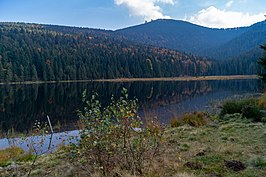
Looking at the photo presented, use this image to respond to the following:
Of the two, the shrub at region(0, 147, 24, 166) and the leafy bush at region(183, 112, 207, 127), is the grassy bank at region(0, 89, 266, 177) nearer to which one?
the shrub at region(0, 147, 24, 166)

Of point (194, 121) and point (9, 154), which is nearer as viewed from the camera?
point (9, 154)

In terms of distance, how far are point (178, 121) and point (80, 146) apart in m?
9.85

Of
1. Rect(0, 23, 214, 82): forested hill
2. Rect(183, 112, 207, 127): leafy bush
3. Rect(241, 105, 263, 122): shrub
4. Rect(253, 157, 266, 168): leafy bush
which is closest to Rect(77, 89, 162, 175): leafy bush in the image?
Rect(253, 157, 266, 168): leafy bush

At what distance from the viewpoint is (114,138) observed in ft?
18.9

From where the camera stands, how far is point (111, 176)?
5824 mm

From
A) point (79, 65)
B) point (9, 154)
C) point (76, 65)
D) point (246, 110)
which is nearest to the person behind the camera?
point (9, 154)

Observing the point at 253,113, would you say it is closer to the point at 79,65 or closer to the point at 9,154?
the point at 9,154

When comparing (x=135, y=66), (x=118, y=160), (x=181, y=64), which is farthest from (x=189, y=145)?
(x=181, y=64)

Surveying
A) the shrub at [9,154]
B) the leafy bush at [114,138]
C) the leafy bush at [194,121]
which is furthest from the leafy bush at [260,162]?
the shrub at [9,154]

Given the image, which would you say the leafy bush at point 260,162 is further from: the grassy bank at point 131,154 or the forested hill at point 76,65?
the forested hill at point 76,65

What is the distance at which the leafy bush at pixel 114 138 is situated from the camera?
5.57m

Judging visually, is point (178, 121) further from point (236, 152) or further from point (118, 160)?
point (118, 160)

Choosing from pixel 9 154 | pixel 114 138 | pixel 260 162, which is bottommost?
pixel 9 154

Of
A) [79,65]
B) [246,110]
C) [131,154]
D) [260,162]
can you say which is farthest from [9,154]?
[79,65]
